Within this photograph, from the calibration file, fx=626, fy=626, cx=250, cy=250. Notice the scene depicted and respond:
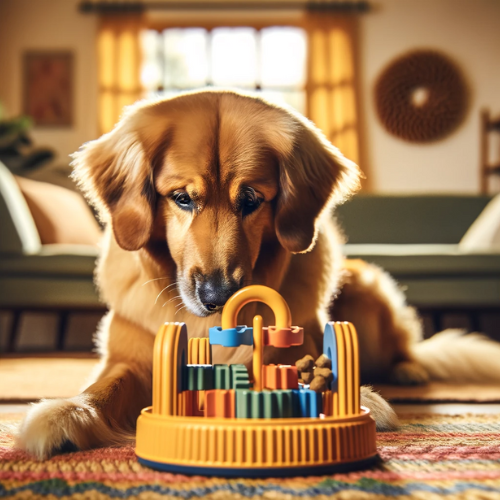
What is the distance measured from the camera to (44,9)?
742cm

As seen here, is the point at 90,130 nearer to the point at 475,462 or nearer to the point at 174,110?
the point at 174,110

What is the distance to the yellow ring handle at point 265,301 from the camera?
3.22ft

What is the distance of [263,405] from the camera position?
0.90m

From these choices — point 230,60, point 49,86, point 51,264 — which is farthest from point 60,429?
point 49,86

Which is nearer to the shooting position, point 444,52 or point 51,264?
point 51,264

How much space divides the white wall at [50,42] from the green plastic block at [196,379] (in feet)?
22.5

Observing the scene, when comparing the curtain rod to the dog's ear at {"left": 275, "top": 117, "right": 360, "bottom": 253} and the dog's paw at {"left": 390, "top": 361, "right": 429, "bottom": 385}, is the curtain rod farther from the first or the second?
the dog's ear at {"left": 275, "top": 117, "right": 360, "bottom": 253}

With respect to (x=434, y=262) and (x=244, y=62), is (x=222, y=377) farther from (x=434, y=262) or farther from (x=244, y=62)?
(x=244, y=62)

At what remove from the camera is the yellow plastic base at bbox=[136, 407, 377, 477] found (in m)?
0.85

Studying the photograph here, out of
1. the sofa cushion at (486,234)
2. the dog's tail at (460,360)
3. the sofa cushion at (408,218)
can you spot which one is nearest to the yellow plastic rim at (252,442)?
the dog's tail at (460,360)

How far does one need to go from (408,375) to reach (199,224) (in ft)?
4.28

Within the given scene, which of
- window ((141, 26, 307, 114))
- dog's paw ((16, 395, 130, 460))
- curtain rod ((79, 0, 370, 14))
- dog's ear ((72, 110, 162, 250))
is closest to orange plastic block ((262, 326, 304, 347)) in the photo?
dog's paw ((16, 395, 130, 460))

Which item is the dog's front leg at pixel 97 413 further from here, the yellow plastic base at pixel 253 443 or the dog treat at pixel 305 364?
the dog treat at pixel 305 364

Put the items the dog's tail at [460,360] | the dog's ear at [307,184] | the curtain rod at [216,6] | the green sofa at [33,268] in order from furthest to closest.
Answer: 1. the curtain rod at [216,6]
2. the green sofa at [33,268]
3. the dog's tail at [460,360]
4. the dog's ear at [307,184]
